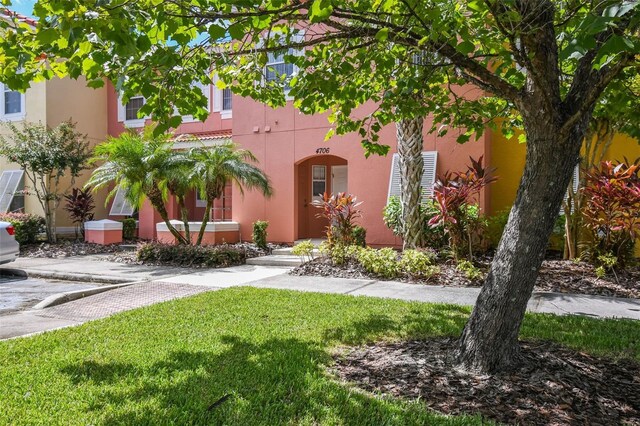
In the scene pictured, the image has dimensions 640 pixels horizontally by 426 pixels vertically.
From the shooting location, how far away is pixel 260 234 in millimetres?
13047

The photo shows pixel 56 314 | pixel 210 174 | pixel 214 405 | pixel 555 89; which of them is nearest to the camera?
pixel 214 405

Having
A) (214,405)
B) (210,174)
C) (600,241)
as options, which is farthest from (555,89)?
(210,174)

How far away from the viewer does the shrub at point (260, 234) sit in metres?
13.0

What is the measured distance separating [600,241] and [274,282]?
20.0 feet

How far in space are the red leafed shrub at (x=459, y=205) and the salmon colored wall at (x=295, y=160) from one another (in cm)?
283

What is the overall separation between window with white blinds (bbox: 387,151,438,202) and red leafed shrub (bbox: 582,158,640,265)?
3.85m

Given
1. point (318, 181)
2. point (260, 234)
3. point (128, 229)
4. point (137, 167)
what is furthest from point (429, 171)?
point (128, 229)

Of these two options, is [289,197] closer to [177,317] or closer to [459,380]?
[177,317]

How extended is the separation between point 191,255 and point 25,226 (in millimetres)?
8120

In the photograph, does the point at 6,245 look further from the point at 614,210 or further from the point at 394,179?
the point at 614,210

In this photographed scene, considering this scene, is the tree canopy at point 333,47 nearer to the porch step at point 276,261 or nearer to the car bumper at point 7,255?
the porch step at point 276,261

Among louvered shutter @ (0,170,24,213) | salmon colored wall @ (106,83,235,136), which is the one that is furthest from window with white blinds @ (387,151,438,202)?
louvered shutter @ (0,170,24,213)

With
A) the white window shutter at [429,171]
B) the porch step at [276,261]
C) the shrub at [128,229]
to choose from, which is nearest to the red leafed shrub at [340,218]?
the porch step at [276,261]

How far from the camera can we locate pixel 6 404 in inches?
130
